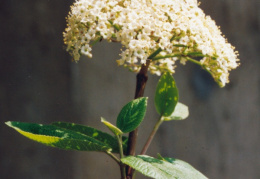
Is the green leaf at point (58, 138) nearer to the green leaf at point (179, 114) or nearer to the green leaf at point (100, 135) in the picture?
the green leaf at point (100, 135)

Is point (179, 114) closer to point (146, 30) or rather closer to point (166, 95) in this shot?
point (166, 95)

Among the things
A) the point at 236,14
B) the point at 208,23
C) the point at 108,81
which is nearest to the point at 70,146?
the point at 208,23

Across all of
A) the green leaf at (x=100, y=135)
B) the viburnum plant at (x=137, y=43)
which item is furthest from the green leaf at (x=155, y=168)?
the green leaf at (x=100, y=135)

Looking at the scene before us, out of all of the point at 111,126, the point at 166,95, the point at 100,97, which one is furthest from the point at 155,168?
the point at 100,97

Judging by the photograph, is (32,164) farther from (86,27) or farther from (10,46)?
(86,27)

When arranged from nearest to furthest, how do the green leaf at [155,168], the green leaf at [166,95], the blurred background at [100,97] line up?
1. the green leaf at [155,168]
2. the green leaf at [166,95]
3. the blurred background at [100,97]

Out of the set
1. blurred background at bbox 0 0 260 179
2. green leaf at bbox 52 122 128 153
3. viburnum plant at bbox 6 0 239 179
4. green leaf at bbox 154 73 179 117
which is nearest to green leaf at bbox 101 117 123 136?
viburnum plant at bbox 6 0 239 179
